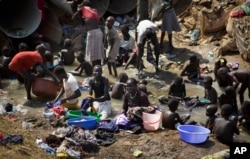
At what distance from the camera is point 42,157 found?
8031 mm

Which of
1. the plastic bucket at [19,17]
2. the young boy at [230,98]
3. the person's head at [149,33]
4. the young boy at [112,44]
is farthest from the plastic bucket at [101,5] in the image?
the young boy at [230,98]

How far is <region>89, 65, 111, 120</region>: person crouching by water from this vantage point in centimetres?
1009

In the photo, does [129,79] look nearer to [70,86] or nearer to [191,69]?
[70,86]

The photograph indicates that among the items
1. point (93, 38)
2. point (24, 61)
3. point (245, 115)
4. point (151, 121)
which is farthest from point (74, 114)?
point (245, 115)

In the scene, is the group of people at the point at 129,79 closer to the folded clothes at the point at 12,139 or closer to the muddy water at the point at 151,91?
the muddy water at the point at 151,91

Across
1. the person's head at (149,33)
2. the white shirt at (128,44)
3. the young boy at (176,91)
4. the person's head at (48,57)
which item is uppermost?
the person's head at (149,33)

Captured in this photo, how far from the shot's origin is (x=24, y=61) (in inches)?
425

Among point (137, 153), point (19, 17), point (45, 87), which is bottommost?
point (137, 153)

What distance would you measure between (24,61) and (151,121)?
311 cm

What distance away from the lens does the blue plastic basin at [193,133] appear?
8617mm

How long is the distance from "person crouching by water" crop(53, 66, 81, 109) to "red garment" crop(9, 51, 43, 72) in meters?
0.74

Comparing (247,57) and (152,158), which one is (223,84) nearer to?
(247,57)

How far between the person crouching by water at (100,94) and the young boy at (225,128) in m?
2.19

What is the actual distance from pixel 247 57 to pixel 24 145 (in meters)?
6.48
